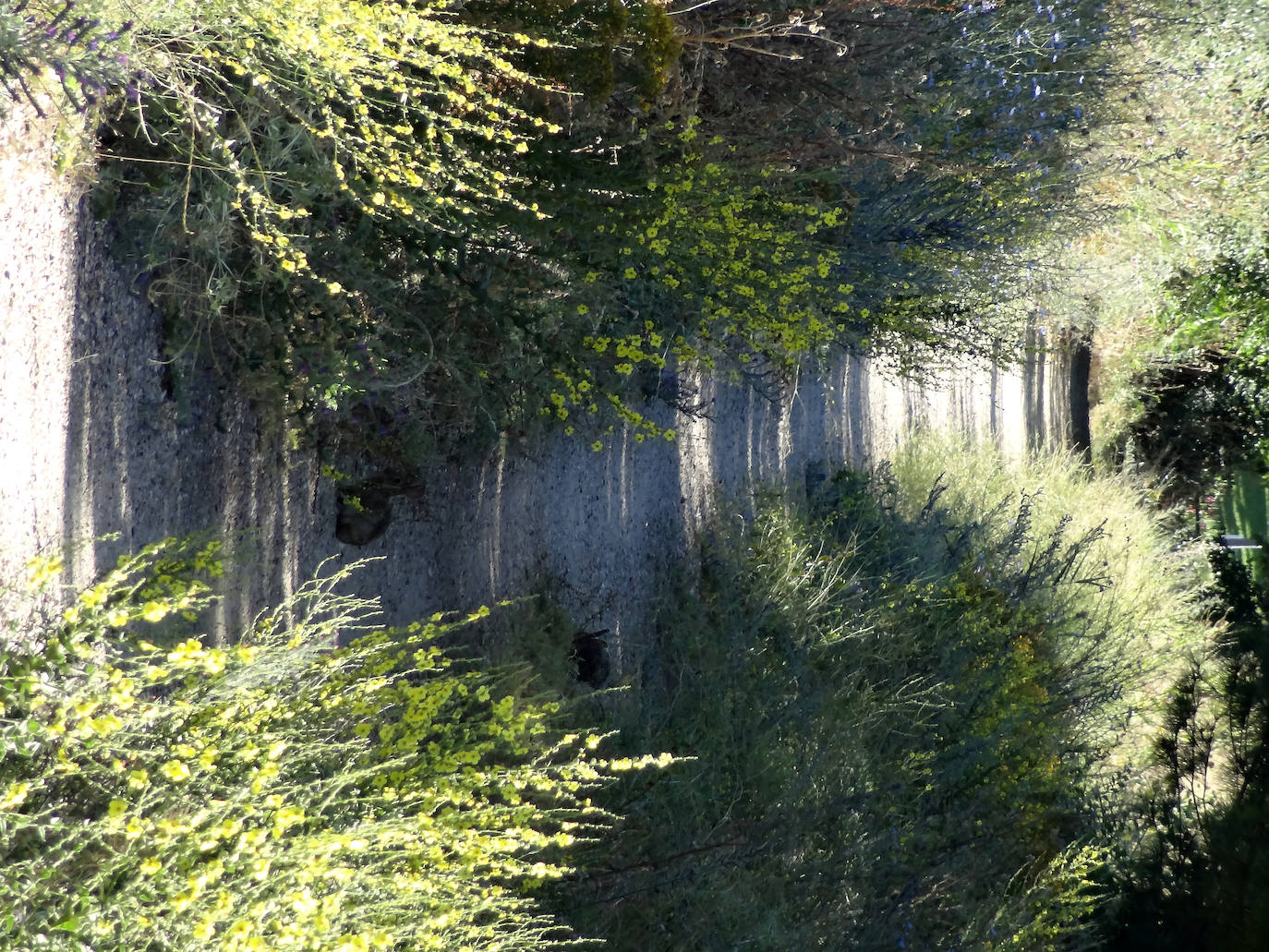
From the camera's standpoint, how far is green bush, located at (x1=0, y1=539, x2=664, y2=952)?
6.03ft

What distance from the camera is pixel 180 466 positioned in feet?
9.15

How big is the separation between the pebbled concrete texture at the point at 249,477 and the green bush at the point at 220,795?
25 centimetres

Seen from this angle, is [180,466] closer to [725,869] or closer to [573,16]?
[573,16]

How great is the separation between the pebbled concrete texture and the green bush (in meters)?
0.25

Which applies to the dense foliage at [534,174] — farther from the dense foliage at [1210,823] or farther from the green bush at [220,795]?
the dense foliage at [1210,823]

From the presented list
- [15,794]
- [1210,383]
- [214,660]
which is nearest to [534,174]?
[214,660]

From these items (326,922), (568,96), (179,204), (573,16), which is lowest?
(326,922)

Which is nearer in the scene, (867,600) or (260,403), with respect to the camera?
(260,403)

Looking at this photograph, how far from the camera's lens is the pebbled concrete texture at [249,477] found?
240 cm

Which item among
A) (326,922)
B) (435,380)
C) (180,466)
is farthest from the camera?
(435,380)

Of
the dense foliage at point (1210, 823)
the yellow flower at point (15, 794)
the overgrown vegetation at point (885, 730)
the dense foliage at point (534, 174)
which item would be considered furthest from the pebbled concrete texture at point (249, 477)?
the dense foliage at point (1210, 823)

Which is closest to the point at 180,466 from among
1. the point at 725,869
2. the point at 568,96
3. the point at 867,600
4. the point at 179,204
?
the point at 179,204

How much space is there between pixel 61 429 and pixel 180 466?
36cm

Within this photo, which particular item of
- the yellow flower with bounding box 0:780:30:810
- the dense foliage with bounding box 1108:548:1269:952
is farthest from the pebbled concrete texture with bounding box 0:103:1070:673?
the dense foliage with bounding box 1108:548:1269:952
